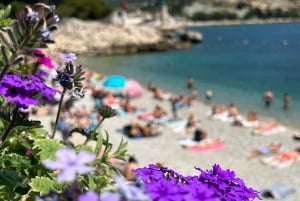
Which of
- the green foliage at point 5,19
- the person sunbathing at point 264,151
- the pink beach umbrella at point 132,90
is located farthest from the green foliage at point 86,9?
→ the green foliage at point 5,19

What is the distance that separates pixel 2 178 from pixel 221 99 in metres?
34.2

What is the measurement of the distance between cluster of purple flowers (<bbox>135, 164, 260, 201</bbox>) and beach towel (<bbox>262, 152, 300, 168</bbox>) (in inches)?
665

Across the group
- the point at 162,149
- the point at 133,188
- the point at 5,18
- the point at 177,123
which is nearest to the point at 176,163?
the point at 162,149

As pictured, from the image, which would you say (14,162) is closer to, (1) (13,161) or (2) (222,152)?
(1) (13,161)

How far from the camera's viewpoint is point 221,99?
3562 centimetres

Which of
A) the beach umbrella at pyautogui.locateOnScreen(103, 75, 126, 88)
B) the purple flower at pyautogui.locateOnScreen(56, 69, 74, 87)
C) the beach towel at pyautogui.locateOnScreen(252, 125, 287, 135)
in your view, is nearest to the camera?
the purple flower at pyautogui.locateOnScreen(56, 69, 74, 87)

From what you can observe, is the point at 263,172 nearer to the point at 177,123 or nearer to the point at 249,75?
the point at 177,123

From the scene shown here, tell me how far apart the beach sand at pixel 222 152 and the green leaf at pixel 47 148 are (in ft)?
39.4

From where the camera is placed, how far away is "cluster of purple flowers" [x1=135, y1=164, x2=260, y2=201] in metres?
1.27

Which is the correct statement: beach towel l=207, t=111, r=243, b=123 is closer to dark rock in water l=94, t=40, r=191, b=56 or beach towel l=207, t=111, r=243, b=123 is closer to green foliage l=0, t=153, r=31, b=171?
green foliage l=0, t=153, r=31, b=171

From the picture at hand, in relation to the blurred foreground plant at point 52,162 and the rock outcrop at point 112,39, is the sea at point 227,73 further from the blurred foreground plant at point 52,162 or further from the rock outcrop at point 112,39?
the blurred foreground plant at point 52,162

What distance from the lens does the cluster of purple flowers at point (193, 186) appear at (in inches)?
49.9

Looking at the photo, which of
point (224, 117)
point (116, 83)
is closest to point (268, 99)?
point (224, 117)

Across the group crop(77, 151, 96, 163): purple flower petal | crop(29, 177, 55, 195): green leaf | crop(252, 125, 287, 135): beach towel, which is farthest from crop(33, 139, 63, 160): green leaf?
crop(252, 125, 287, 135): beach towel
